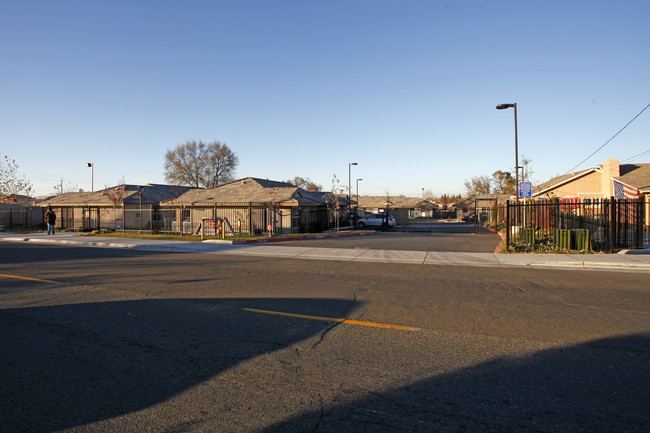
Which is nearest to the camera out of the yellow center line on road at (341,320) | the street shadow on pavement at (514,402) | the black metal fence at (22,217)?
the street shadow on pavement at (514,402)

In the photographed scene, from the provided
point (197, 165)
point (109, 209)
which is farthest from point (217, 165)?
point (109, 209)

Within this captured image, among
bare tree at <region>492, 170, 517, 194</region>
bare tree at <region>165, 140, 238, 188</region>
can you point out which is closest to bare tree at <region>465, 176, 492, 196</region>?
bare tree at <region>492, 170, 517, 194</region>

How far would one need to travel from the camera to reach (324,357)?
4.78 metres

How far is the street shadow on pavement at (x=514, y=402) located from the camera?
329 cm

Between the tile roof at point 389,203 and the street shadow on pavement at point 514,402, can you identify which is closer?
the street shadow on pavement at point 514,402

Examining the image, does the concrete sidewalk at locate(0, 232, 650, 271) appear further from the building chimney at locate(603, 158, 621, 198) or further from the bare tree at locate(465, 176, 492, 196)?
the bare tree at locate(465, 176, 492, 196)

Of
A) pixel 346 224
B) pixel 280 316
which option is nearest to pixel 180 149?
pixel 346 224

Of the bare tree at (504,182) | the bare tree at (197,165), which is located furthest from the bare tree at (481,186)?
the bare tree at (197,165)

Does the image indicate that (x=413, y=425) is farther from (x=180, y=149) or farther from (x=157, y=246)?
(x=180, y=149)

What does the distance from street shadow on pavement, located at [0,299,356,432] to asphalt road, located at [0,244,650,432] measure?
23mm

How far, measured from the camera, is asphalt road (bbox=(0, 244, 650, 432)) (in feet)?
11.4

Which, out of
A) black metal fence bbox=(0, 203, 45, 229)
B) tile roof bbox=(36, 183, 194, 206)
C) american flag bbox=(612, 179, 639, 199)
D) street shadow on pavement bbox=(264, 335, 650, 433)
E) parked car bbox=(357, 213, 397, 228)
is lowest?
street shadow on pavement bbox=(264, 335, 650, 433)

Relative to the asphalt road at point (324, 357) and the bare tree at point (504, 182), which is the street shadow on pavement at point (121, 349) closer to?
the asphalt road at point (324, 357)

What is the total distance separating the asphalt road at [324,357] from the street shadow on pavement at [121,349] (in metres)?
0.02
